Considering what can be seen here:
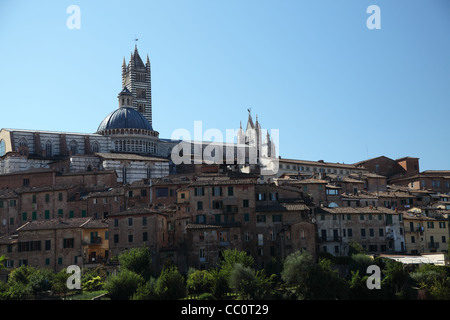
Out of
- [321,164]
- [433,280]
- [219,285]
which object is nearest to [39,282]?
[219,285]

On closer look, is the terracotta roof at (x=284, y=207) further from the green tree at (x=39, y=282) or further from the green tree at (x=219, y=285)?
the green tree at (x=39, y=282)

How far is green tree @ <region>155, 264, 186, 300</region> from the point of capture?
42.4m

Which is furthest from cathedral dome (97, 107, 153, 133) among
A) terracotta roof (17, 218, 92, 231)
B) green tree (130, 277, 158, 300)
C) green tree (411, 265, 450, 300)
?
green tree (411, 265, 450, 300)

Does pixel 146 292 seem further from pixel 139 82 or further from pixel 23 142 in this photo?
pixel 139 82

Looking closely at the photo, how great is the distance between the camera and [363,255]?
160 feet

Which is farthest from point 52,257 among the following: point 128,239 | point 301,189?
point 301,189

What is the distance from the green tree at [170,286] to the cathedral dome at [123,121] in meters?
46.4

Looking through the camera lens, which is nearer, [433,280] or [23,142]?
[433,280]

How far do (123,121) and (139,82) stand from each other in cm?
2763

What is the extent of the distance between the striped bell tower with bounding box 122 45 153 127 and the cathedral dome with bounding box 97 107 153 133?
2113 centimetres

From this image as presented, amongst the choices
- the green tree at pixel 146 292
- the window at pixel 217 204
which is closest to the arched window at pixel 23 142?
the window at pixel 217 204

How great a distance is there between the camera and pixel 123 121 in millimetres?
88375

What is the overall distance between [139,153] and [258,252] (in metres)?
39.5

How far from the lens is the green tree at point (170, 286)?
42438mm
